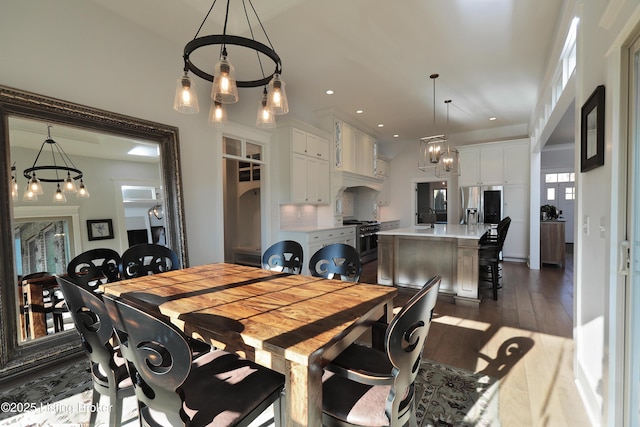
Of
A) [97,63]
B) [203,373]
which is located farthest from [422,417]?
[97,63]

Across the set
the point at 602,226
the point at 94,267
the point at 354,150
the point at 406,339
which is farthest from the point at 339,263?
the point at 354,150

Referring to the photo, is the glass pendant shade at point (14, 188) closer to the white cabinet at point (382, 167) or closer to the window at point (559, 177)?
the white cabinet at point (382, 167)

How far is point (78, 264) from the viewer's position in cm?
218

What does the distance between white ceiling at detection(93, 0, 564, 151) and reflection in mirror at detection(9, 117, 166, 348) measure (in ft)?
4.18

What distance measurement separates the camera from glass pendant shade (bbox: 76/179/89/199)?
8.34 feet

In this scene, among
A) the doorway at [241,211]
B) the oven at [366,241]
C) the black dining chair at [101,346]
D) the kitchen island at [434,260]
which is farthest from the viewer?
the oven at [366,241]

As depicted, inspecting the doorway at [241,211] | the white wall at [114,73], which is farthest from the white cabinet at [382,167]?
the white wall at [114,73]

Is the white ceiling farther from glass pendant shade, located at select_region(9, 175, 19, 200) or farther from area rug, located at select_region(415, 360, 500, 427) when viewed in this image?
area rug, located at select_region(415, 360, 500, 427)

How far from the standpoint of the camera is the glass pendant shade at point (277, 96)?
6.06 feet

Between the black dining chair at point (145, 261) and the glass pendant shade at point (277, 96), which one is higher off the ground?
the glass pendant shade at point (277, 96)

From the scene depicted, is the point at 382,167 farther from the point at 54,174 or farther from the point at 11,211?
the point at 11,211

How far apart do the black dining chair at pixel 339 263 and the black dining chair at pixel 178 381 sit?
3.31 feet

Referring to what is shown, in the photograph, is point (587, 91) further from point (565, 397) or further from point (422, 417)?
point (422, 417)

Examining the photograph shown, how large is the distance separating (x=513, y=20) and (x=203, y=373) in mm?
3943
